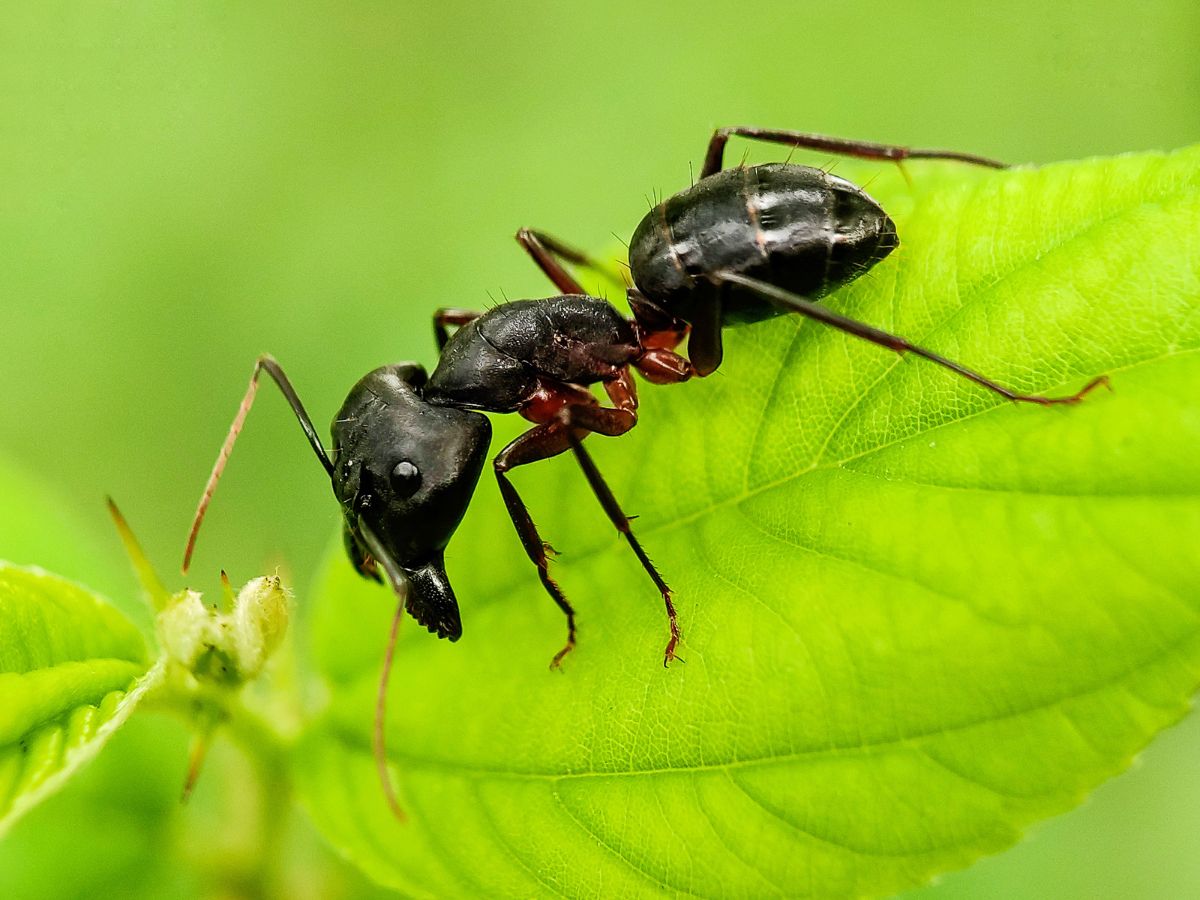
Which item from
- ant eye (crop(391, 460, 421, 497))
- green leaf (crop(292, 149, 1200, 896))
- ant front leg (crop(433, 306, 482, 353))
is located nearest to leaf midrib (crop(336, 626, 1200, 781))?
green leaf (crop(292, 149, 1200, 896))

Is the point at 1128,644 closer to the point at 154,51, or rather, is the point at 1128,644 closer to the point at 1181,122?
the point at 1181,122

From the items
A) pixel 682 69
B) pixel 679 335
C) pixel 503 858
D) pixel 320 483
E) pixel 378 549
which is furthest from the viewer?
pixel 682 69

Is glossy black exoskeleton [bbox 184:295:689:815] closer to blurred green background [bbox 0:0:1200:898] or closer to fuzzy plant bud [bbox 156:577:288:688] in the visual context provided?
fuzzy plant bud [bbox 156:577:288:688]

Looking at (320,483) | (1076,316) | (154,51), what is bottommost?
(320,483)

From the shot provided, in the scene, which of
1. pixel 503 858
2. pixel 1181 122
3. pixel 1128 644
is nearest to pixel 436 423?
pixel 503 858

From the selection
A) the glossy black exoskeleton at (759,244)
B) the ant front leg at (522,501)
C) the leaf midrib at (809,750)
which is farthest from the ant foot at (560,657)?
the glossy black exoskeleton at (759,244)

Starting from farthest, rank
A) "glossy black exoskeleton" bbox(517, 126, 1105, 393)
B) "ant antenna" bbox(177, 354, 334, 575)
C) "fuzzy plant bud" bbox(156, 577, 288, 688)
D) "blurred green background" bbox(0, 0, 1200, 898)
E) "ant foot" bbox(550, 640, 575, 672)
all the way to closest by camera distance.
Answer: "blurred green background" bbox(0, 0, 1200, 898) → "ant antenna" bbox(177, 354, 334, 575) → "glossy black exoskeleton" bbox(517, 126, 1105, 393) → "ant foot" bbox(550, 640, 575, 672) → "fuzzy plant bud" bbox(156, 577, 288, 688)

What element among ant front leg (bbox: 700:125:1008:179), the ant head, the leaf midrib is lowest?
the leaf midrib

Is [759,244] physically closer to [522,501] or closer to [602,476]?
[602,476]
